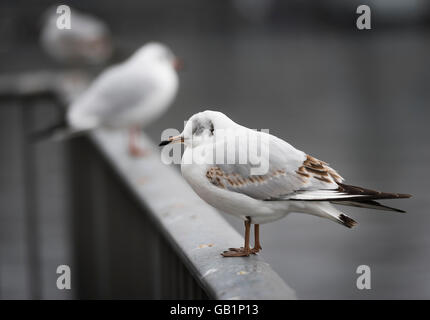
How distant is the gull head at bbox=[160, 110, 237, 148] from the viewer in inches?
64.7

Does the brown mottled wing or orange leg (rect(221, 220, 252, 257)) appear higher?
the brown mottled wing

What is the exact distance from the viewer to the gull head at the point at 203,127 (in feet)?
5.39

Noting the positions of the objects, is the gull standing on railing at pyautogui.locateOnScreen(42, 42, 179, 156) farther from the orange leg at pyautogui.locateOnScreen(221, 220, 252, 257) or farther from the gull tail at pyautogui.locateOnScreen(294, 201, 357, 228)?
the gull tail at pyautogui.locateOnScreen(294, 201, 357, 228)

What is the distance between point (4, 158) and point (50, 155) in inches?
23.0

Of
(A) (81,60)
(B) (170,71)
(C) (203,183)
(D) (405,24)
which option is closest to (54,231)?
(A) (81,60)

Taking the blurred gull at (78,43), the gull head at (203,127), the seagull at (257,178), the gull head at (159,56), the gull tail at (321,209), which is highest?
the blurred gull at (78,43)

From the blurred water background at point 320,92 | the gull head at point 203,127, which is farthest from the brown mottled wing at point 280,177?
the blurred water background at point 320,92

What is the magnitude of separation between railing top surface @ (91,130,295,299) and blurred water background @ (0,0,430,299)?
2.59 m

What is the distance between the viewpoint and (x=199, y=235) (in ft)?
7.31

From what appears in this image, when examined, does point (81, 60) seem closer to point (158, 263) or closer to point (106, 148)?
point (106, 148)

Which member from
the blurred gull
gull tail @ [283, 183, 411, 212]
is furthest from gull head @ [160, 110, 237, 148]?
the blurred gull

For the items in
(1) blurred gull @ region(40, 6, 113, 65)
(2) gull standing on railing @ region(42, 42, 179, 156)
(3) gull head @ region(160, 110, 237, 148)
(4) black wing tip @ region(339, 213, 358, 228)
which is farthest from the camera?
(1) blurred gull @ region(40, 6, 113, 65)

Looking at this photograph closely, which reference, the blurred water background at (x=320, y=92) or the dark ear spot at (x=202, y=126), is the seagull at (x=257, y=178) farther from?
the blurred water background at (x=320, y=92)

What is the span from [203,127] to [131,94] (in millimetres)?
2939
